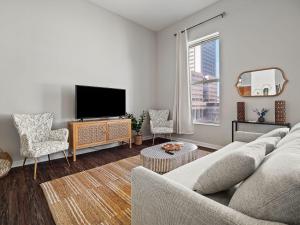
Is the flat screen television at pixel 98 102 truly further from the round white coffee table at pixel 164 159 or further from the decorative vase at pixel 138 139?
the round white coffee table at pixel 164 159

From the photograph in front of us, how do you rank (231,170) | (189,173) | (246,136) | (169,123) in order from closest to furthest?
1. (231,170)
2. (189,173)
3. (246,136)
4. (169,123)

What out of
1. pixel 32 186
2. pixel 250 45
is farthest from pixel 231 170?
pixel 250 45

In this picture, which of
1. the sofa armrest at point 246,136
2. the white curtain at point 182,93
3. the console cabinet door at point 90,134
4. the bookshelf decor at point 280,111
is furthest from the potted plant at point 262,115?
the console cabinet door at point 90,134

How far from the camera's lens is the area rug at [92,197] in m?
1.42

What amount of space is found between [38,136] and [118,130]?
143 centimetres

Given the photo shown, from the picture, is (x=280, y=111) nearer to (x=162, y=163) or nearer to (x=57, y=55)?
(x=162, y=163)

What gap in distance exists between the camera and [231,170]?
0.80 meters

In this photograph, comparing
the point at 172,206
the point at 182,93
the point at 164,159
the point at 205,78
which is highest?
the point at 205,78

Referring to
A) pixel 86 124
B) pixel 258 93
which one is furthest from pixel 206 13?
pixel 86 124

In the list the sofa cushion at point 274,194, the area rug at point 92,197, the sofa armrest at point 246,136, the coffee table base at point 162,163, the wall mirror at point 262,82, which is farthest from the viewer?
the wall mirror at point 262,82

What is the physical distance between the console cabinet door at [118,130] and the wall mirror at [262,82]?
8.01ft

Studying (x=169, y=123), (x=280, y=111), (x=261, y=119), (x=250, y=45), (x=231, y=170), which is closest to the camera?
(x=231, y=170)

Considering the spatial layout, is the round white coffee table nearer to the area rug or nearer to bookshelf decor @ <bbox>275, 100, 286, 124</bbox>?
the area rug

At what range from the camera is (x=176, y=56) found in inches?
165
